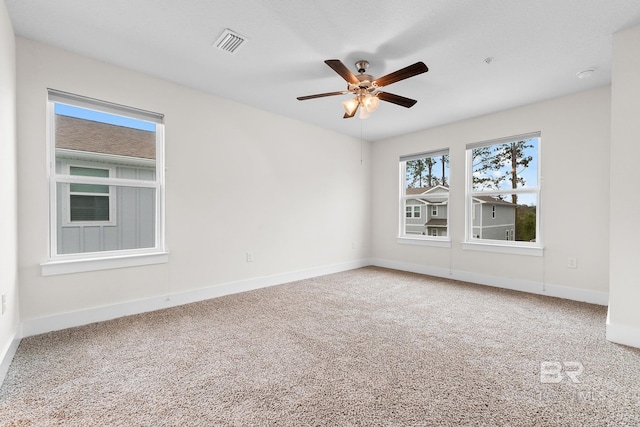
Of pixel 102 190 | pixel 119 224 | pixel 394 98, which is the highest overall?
pixel 394 98

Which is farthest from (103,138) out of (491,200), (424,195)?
(491,200)

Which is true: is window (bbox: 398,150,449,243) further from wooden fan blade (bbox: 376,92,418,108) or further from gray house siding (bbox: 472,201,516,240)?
wooden fan blade (bbox: 376,92,418,108)

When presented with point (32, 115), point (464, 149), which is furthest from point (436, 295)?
point (32, 115)

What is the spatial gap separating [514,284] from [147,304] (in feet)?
15.0

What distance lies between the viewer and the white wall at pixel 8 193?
76.9 inches

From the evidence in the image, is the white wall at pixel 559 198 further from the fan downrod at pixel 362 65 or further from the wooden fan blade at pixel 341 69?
the wooden fan blade at pixel 341 69

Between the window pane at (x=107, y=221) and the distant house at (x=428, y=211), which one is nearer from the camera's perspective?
the window pane at (x=107, y=221)

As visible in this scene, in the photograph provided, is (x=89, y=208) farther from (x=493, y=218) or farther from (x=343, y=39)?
(x=493, y=218)

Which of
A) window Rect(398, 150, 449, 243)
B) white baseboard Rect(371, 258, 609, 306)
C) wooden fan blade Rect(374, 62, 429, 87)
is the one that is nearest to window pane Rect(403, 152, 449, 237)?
window Rect(398, 150, 449, 243)

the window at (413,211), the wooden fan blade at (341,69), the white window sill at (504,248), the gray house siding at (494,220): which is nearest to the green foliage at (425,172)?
the window at (413,211)

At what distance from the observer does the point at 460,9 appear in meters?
2.09

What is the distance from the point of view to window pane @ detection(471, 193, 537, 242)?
400cm

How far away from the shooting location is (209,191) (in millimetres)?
3613

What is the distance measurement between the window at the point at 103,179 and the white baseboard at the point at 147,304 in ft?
1.66
